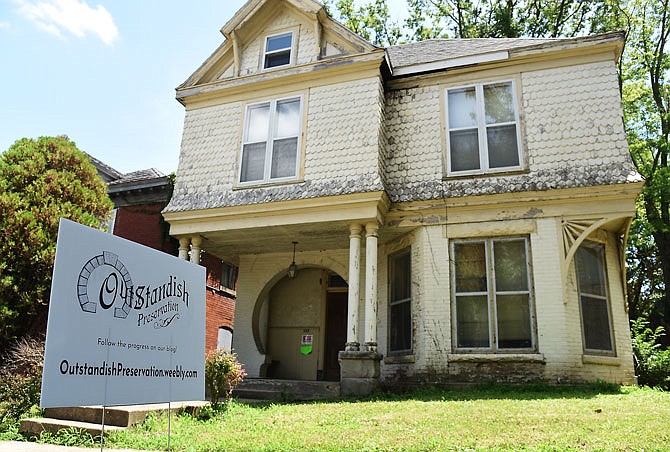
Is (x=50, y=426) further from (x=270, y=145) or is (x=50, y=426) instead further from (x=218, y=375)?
(x=270, y=145)

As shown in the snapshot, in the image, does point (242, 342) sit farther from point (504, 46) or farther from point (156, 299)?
point (504, 46)

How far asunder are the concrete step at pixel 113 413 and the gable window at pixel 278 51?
8.25 metres

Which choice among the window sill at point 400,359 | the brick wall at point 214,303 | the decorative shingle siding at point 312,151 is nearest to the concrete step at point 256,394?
the window sill at point 400,359

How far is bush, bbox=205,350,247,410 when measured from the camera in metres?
7.88

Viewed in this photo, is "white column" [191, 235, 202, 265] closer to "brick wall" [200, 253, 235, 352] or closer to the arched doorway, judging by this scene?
the arched doorway

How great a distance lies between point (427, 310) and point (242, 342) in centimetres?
510

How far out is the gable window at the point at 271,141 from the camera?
11.6 metres

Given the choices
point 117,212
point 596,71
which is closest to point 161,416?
point 596,71

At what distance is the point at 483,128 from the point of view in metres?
11.1

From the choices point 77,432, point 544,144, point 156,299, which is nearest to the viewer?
point 156,299

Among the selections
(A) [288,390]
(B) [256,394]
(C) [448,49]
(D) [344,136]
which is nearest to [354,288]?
(A) [288,390]

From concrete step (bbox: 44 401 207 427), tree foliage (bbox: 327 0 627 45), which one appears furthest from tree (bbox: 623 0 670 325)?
concrete step (bbox: 44 401 207 427)

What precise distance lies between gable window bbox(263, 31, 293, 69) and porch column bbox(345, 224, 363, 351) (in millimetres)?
4762

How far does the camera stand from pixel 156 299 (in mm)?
5227
